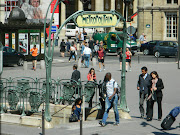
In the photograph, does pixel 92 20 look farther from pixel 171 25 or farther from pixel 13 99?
pixel 171 25

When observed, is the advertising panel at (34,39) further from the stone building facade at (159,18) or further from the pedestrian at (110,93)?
the pedestrian at (110,93)

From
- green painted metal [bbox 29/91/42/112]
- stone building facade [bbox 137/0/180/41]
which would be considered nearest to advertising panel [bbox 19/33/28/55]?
stone building facade [bbox 137/0/180/41]

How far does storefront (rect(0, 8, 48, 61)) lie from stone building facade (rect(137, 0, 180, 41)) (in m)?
17.4

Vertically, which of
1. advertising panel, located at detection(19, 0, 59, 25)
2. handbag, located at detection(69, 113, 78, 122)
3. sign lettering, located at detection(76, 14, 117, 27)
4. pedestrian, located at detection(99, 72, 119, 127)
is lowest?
handbag, located at detection(69, 113, 78, 122)

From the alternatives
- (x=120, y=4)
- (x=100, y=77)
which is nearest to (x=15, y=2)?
(x=120, y=4)

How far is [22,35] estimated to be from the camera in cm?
3975

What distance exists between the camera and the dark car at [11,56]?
3594 cm

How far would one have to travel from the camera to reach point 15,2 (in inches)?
2491

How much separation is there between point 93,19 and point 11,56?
827 inches

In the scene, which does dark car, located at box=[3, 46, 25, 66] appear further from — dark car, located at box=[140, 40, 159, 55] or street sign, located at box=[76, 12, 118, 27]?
street sign, located at box=[76, 12, 118, 27]

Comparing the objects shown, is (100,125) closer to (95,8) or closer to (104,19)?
(104,19)

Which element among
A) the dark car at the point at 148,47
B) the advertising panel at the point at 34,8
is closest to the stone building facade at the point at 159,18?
the dark car at the point at 148,47

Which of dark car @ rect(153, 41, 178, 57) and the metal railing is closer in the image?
the metal railing

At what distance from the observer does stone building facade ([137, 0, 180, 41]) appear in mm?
54500
